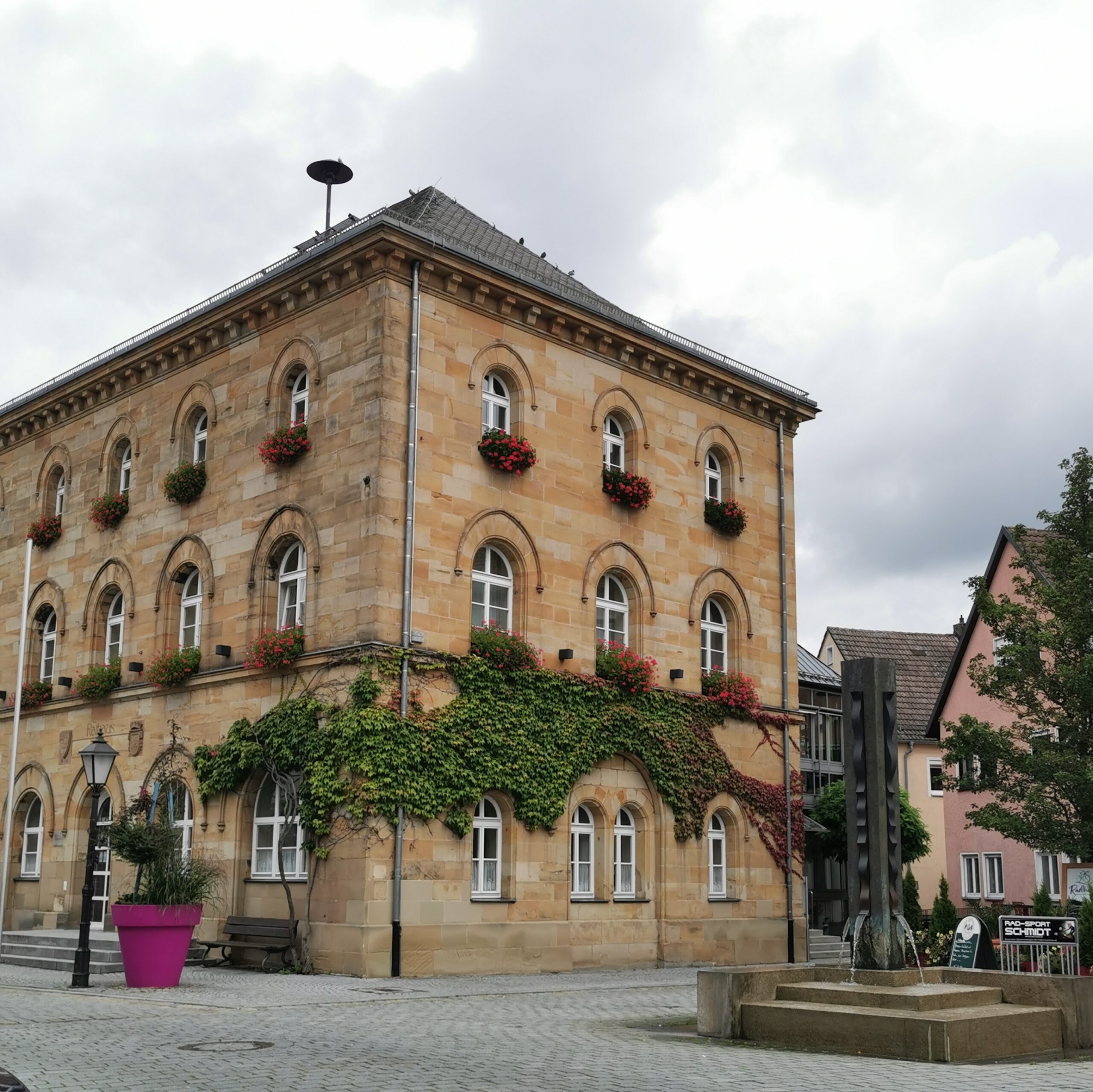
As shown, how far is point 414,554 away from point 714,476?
8927 millimetres

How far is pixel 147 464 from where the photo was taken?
89.5 feet

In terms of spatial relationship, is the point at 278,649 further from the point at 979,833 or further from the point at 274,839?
the point at 979,833

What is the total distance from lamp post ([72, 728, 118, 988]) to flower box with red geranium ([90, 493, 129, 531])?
868 centimetres

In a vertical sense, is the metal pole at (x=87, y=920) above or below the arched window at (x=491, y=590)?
below

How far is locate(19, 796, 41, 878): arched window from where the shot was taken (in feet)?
92.7

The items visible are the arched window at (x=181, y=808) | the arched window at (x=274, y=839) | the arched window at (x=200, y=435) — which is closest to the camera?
the arched window at (x=274, y=839)

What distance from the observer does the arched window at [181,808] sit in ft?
79.1

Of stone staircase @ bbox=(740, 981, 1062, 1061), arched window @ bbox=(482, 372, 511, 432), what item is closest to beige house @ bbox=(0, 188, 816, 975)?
arched window @ bbox=(482, 372, 511, 432)

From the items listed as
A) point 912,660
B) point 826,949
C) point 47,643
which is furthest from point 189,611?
point 912,660

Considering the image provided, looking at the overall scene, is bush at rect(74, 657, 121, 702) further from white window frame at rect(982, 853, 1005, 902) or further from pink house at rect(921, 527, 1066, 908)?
white window frame at rect(982, 853, 1005, 902)

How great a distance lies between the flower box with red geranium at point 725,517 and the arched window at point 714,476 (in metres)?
0.56

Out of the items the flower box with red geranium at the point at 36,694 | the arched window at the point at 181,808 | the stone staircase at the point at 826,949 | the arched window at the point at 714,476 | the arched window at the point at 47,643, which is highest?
the arched window at the point at 714,476

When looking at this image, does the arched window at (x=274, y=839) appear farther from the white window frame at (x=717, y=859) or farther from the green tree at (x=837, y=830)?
the green tree at (x=837, y=830)

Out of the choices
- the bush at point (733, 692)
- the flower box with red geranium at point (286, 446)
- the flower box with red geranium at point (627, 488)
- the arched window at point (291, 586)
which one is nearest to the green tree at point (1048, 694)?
the bush at point (733, 692)
